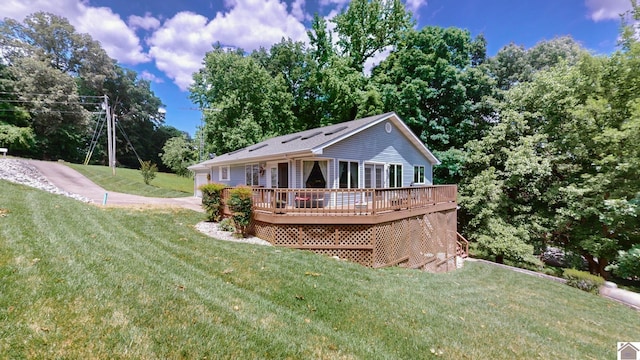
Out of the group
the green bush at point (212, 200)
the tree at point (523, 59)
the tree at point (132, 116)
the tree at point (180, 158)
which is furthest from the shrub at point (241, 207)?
the tree at point (132, 116)

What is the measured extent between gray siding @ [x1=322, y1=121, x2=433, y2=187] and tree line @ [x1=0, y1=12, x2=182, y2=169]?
33015 millimetres

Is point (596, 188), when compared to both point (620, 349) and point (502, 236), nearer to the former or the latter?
point (502, 236)

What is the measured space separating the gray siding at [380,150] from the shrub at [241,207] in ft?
12.5

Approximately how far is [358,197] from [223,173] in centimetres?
1251

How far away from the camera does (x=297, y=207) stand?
8.68m

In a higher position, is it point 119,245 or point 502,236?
point 119,245

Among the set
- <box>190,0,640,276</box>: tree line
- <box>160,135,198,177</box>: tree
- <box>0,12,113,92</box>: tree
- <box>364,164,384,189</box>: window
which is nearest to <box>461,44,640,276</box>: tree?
<box>190,0,640,276</box>: tree line

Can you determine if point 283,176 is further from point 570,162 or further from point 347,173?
point 570,162

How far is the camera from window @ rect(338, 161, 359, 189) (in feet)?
38.9

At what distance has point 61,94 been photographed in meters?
30.5

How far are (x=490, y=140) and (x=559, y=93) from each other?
4.22m

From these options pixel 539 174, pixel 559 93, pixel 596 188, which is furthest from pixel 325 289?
pixel 559 93

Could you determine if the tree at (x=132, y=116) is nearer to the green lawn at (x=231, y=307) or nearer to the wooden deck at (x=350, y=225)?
the wooden deck at (x=350, y=225)

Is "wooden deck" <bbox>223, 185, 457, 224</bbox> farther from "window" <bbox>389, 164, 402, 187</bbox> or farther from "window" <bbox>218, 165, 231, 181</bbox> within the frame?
"window" <bbox>218, 165, 231, 181</bbox>
